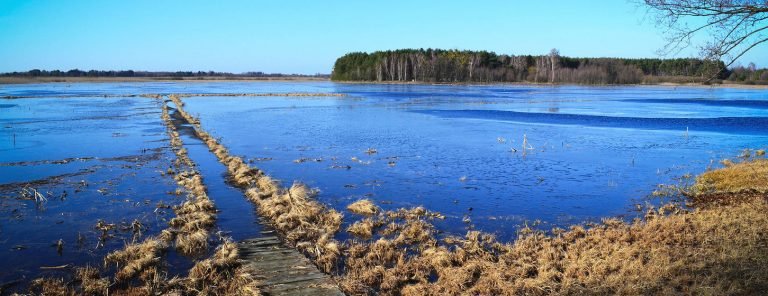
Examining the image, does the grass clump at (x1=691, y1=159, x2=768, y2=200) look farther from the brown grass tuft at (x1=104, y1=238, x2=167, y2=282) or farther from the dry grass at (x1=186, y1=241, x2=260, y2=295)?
the brown grass tuft at (x1=104, y1=238, x2=167, y2=282)

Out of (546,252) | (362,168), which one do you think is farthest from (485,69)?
(546,252)

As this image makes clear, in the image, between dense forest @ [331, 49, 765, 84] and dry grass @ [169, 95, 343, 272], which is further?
dense forest @ [331, 49, 765, 84]

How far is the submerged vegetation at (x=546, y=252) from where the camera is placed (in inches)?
310

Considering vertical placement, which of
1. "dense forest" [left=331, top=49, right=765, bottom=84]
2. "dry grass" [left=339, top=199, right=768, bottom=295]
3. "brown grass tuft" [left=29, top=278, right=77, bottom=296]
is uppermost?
"dense forest" [left=331, top=49, right=765, bottom=84]

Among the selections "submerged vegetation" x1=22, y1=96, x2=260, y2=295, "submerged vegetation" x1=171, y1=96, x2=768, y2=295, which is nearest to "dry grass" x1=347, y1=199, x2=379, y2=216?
"submerged vegetation" x1=171, y1=96, x2=768, y2=295

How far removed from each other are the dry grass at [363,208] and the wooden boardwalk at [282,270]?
2.86m

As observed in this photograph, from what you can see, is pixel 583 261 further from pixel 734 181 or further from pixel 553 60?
pixel 553 60

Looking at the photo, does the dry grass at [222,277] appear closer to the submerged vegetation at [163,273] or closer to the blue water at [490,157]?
the submerged vegetation at [163,273]

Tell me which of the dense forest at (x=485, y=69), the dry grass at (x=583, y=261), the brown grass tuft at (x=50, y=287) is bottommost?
the brown grass tuft at (x=50, y=287)

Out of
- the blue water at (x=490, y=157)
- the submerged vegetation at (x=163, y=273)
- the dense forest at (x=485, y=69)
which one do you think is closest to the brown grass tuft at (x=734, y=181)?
the blue water at (x=490, y=157)

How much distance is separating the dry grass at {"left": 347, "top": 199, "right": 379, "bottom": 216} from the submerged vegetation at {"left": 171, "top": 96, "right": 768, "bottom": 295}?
27 millimetres

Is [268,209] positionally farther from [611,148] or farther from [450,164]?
[611,148]

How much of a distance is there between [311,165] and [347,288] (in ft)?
41.3

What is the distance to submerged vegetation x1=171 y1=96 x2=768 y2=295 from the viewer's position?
7883 mm
